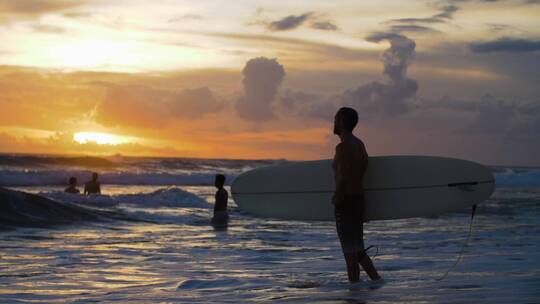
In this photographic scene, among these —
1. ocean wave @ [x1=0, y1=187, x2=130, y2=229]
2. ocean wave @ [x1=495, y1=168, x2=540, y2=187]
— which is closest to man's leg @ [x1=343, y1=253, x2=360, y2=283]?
ocean wave @ [x1=0, y1=187, x2=130, y2=229]

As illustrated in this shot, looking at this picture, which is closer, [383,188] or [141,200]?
[383,188]

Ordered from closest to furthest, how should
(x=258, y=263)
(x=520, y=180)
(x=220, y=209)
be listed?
(x=258, y=263) → (x=220, y=209) → (x=520, y=180)

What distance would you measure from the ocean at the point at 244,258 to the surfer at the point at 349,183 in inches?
17.5

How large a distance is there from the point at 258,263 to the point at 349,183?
10.2 feet

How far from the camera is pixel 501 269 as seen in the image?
27.5ft

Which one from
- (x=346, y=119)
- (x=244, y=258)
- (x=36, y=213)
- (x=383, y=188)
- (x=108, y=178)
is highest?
(x=346, y=119)

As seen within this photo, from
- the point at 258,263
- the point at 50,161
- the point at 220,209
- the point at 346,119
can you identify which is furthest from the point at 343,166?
the point at 50,161

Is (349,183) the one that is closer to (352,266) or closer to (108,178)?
(352,266)

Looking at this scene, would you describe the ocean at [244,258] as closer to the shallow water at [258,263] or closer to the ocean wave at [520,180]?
the shallow water at [258,263]

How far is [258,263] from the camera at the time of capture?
9578 mm

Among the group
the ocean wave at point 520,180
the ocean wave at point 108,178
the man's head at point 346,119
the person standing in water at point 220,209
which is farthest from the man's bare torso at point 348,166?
the ocean wave at point 520,180

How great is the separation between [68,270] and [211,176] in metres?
35.6

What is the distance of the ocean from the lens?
6.84 metres

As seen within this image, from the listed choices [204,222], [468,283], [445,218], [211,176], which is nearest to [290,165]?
[468,283]
